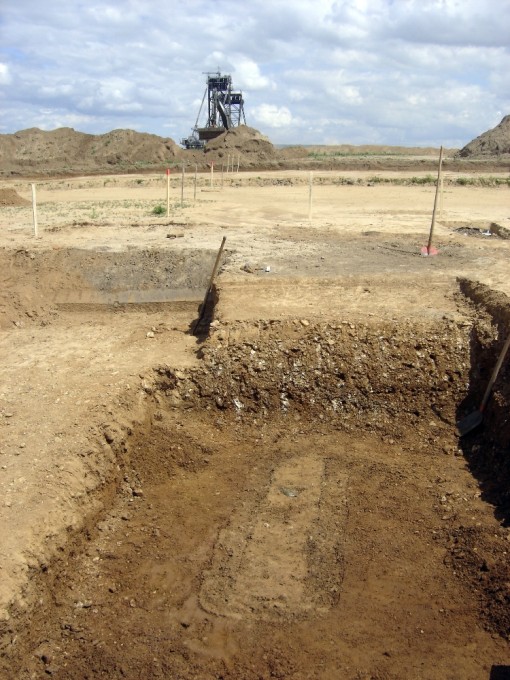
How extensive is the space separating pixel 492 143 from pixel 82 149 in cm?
3586

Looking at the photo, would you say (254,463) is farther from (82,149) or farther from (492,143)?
(492,143)

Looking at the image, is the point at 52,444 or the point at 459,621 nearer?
the point at 459,621

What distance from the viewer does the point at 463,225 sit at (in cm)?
1727

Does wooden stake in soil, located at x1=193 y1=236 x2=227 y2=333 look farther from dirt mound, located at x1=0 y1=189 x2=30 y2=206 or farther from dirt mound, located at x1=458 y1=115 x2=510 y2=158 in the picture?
dirt mound, located at x1=458 y1=115 x2=510 y2=158

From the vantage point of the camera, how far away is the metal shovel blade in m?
8.09

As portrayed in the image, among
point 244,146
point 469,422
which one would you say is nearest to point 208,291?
point 469,422

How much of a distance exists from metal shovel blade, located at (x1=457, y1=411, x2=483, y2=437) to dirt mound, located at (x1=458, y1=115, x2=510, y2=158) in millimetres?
52093

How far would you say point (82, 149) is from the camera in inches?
2101

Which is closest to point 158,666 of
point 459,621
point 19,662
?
point 19,662

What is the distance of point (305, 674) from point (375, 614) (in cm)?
89

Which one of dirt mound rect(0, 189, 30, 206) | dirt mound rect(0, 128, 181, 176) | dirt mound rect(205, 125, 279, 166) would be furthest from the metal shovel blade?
dirt mound rect(0, 128, 181, 176)

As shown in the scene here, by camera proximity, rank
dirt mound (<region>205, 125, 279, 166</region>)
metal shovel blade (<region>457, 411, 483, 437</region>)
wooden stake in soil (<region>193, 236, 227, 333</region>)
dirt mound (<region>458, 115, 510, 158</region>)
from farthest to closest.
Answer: dirt mound (<region>458, 115, 510, 158</region>) < dirt mound (<region>205, 125, 279, 166</region>) < wooden stake in soil (<region>193, 236, 227, 333</region>) < metal shovel blade (<region>457, 411, 483, 437</region>)

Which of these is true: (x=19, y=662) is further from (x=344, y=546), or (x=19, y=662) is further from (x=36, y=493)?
(x=344, y=546)

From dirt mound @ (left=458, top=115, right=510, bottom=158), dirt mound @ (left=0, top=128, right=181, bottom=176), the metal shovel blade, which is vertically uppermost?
dirt mound @ (left=458, top=115, right=510, bottom=158)
